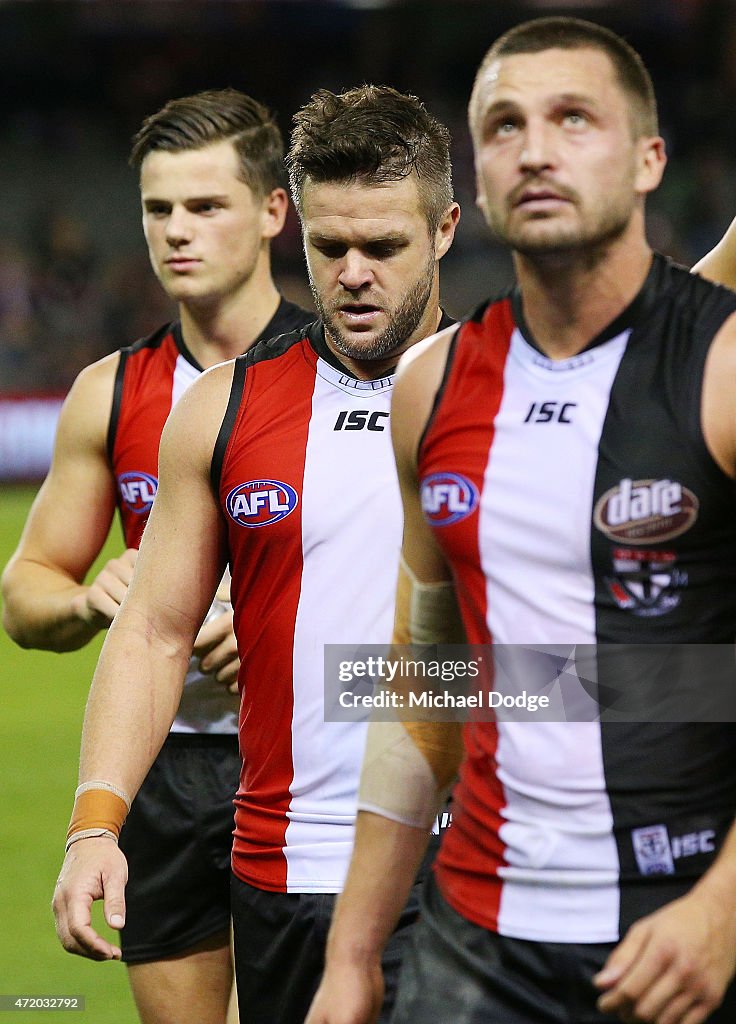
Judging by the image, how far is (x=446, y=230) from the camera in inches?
144

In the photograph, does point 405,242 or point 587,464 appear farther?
point 405,242

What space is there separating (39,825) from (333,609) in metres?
5.15

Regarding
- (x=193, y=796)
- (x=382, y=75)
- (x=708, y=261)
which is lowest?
(x=193, y=796)

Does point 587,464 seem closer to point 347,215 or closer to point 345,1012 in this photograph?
point 345,1012

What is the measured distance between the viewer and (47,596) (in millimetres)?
4469

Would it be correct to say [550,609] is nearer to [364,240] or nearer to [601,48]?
[601,48]

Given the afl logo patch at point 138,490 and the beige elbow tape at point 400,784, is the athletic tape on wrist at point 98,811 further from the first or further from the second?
the afl logo patch at point 138,490

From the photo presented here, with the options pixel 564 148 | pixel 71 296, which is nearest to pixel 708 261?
pixel 564 148

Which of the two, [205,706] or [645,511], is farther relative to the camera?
[205,706]

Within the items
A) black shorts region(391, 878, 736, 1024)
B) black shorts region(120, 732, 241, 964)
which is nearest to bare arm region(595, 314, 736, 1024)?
black shorts region(391, 878, 736, 1024)

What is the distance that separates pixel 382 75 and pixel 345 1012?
21602mm

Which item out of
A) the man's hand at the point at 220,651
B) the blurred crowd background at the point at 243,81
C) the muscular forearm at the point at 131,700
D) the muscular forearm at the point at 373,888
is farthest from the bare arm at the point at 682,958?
the blurred crowd background at the point at 243,81

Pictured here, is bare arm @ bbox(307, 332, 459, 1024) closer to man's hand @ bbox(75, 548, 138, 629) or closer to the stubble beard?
the stubble beard

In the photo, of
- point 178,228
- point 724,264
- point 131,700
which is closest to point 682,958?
point 131,700
